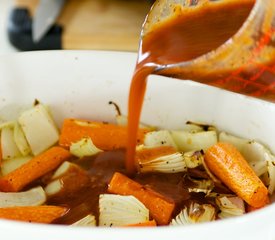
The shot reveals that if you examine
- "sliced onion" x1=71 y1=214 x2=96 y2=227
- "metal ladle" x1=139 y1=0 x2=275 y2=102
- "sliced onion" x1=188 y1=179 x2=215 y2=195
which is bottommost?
"sliced onion" x1=71 y1=214 x2=96 y2=227

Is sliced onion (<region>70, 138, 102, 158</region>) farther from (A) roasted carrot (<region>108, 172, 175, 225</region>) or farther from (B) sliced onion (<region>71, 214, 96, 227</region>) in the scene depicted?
(B) sliced onion (<region>71, 214, 96, 227</region>)

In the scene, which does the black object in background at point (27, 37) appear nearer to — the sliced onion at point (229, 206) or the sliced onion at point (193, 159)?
the sliced onion at point (193, 159)

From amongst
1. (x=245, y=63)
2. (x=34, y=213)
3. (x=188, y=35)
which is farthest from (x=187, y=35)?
(x=34, y=213)

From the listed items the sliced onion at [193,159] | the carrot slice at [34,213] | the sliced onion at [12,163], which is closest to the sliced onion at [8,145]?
the sliced onion at [12,163]

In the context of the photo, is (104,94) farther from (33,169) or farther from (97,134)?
(33,169)

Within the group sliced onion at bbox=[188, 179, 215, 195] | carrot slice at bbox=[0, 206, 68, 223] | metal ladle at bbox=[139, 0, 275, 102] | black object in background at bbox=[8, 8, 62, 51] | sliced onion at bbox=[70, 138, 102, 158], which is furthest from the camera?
black object in background at bbox=[8, 8, 62, 51]

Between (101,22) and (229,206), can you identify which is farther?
(101,22)

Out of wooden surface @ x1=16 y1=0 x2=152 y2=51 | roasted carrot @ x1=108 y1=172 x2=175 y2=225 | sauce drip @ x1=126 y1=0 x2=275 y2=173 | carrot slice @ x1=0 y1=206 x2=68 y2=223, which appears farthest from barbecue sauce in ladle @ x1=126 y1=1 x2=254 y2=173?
wooden surface @ x1=16 y1=0 x2=152 y2=51
